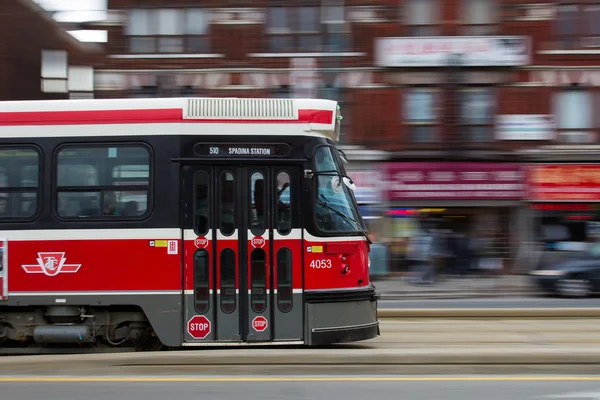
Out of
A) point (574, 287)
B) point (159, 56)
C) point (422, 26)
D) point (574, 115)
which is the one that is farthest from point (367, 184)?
point (574, 287)

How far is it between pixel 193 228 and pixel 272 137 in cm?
137

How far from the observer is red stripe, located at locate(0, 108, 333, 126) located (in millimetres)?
8609

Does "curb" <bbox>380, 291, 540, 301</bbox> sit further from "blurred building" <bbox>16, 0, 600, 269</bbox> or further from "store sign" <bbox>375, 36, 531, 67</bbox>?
"store sign" <bbox>375, 36, 531, 67</bbox>

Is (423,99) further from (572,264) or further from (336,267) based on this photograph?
(336,267)

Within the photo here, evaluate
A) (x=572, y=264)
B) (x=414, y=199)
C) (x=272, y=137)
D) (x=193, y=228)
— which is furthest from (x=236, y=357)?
(x=414, y=199)

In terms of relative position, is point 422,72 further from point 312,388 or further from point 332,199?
point 312,388

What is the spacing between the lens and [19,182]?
866 centimetres

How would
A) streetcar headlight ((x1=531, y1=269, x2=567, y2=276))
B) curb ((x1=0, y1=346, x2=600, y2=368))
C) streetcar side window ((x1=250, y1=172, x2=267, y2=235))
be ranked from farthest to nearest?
streetcar headlight ((x1=531, y1=269, x2=567, y2=276)) → streetcar side window ((x1=250, y1=172, x2=267, y2=235)) → curb ((x1=0, y1=346, x2=600, y2=368))

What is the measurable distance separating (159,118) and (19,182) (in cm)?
177

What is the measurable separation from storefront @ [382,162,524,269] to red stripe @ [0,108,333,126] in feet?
56.4

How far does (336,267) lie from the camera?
8.59m

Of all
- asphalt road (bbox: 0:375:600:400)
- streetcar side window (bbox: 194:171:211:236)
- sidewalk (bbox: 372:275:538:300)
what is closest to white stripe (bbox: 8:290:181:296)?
streetcar side window (bbox: 194:171:211:236)

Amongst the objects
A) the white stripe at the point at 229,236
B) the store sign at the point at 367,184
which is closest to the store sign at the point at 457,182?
the store sign at the point at 367,184

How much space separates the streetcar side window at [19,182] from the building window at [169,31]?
A: 18.8m
